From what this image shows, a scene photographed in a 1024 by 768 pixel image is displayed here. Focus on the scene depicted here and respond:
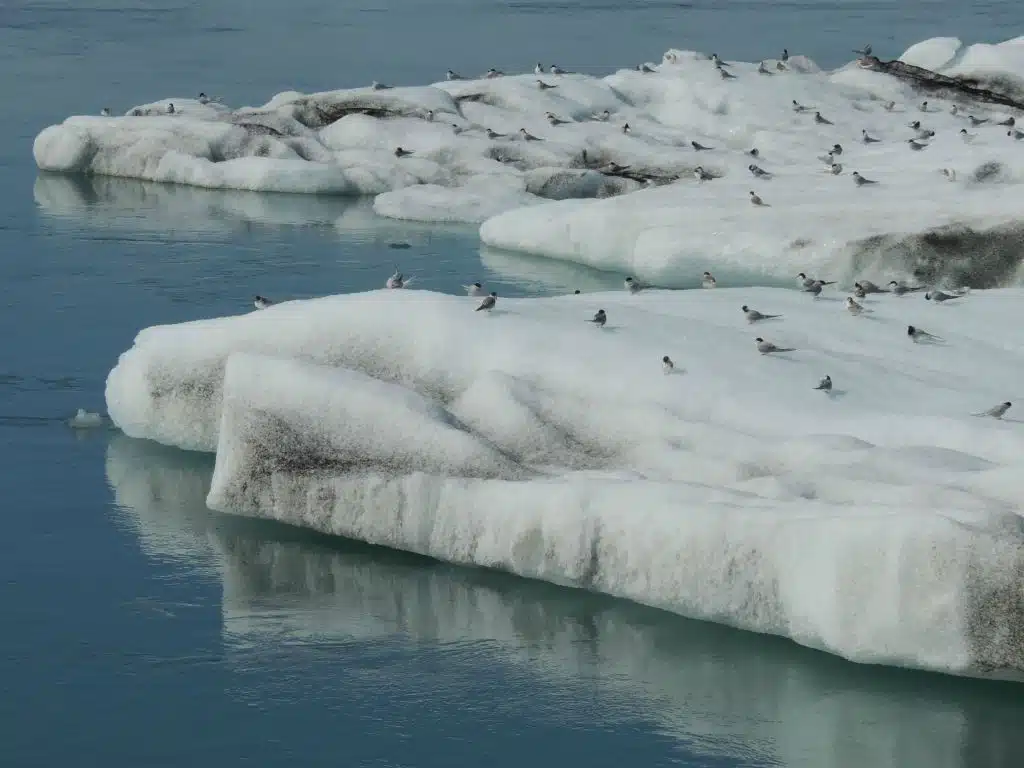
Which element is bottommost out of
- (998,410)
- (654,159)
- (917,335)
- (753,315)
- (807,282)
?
(998,410)

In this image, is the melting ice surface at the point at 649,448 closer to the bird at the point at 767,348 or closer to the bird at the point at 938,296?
the bird at the point at 767,348

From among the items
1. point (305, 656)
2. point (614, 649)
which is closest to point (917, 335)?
point (614, 649)

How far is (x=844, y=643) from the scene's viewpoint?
1611 centimetres

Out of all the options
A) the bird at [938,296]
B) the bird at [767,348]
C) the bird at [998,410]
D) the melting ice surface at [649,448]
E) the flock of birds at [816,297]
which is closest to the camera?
the melting ice surface at [649,448]

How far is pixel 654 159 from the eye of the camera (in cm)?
4241

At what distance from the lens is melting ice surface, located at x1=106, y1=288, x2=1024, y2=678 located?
15.9m

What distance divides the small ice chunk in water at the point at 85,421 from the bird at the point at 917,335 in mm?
11398

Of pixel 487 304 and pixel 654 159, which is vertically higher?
pixel 654 159

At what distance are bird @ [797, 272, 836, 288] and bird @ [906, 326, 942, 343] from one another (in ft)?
11.1

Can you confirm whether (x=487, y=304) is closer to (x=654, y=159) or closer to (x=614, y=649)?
(x=614, y=649)

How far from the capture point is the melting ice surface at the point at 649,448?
15.9 meters

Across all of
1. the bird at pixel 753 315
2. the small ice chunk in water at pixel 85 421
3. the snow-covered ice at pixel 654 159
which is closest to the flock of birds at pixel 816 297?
the bird at pixel 753 315

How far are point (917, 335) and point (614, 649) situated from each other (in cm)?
752

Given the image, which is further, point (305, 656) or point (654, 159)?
point (654, 159)
